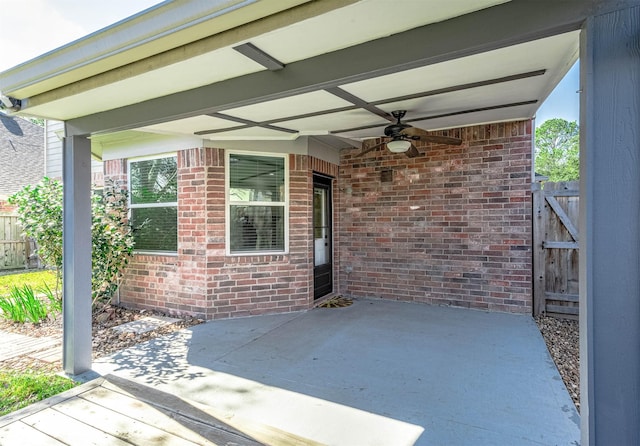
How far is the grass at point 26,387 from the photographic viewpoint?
9.81 ft

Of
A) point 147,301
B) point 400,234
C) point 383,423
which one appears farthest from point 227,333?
point 400,234

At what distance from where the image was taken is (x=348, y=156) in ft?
22.2

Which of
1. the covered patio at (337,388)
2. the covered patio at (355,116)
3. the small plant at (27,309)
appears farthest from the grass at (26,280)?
the covered patio at (337,388)

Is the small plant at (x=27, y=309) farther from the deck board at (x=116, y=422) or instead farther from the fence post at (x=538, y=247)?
the fence post at (x=538, y=247)

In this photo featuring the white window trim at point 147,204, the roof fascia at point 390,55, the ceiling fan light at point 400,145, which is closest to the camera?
the roof fascia at point 390,55

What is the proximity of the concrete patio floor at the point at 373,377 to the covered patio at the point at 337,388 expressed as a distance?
0.04 feet

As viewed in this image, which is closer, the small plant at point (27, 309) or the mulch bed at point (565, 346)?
the mulch bed at point (565, 346)

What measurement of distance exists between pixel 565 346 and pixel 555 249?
62.8 inches

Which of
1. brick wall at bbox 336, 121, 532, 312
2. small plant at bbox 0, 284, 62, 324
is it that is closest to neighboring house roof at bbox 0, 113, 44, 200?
small plant at bbox 0, 284, 62, 324

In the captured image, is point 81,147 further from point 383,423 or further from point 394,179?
point 394,179

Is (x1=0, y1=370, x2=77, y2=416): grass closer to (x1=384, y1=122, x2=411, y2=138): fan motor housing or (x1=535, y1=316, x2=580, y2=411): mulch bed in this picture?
(x1=384, y1=122, x2=411, y2=138): fan motor housing

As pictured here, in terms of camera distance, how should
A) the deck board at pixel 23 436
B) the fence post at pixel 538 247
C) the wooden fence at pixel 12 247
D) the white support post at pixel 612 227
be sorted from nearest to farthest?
the white support post at pixel 612 227 → the deck board at pixel 23 436 → the fence post at pixel 538 247 → the wooden fence at pixel 12 247

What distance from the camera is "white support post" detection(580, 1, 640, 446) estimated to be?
1.44m

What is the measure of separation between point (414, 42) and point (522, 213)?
14.4 ft
